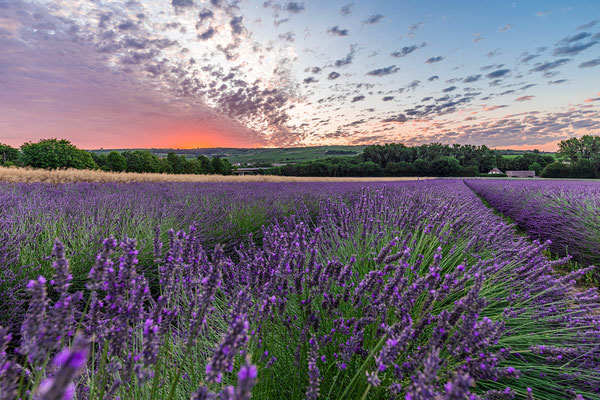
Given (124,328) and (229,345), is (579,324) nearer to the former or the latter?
(229,345)

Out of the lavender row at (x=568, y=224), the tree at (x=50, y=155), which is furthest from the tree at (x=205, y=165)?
the lavender row at (x=568, y=224)

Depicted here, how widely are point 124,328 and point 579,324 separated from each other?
2516mm

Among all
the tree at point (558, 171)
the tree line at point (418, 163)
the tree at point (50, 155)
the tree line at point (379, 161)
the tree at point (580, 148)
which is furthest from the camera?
the tree line at point (418, 163)

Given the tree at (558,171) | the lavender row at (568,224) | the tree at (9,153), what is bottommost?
the lavender row at (568,224)

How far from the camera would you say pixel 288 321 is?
4.83ft

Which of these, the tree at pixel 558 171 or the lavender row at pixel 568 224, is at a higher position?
the tree at pixel 558 171

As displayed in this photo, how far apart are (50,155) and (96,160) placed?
956 inches

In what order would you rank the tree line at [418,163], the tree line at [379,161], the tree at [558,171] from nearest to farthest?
the tree line at [379,161] → the tree at [558,171] → the tree line at [418,163]

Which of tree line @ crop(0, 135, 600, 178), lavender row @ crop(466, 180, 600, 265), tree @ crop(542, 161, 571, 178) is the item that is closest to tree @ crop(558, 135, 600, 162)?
tree line @ crop(0, 135, 600, 178)

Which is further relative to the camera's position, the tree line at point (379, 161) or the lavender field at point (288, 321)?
the tree line at point (379, 161)

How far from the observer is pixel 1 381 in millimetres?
764

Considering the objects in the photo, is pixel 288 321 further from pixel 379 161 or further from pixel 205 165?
pixel 205 165

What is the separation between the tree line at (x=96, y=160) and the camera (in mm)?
39438

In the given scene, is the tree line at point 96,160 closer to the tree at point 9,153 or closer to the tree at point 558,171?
the tree at point 9,153
